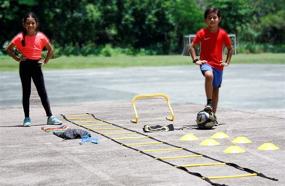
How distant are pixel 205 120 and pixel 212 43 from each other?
4.85 ft

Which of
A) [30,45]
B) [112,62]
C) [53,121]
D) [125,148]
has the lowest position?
[112,62]

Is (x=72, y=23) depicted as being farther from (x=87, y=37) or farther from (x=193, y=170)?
(x=193, y=170)

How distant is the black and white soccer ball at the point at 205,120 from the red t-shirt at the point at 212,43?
1117 millimetres

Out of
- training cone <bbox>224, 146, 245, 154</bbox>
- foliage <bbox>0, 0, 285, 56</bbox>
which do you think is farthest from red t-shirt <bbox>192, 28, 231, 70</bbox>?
foliage <bbox>0, 0, 285, 56</bbox>

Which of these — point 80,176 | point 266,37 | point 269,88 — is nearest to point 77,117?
point 80,176

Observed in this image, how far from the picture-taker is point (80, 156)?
8.22m

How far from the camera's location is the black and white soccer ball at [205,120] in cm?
1063

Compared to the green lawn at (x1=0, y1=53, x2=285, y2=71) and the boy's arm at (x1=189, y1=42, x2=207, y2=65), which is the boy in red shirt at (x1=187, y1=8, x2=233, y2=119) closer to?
the boy's arm at (x1=189, y1=42, x2=207, y2=65)

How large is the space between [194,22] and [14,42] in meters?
48.0

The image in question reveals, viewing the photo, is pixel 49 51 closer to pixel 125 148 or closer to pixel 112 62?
pixel 125 148

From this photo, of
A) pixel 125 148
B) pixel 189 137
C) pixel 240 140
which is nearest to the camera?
pixel 125 148

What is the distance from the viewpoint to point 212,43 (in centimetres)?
1136

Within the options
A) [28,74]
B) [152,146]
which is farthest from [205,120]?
[28,74]

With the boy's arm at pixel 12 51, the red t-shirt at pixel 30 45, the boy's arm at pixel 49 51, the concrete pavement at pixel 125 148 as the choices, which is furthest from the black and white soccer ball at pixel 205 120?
the boy's arm at pixel 12 51
